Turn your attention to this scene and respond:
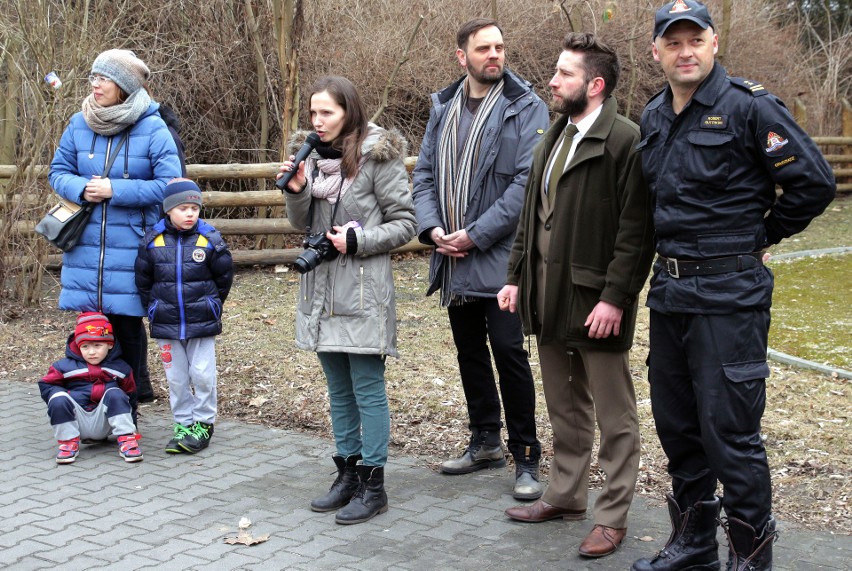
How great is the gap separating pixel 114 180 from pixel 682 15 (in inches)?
137

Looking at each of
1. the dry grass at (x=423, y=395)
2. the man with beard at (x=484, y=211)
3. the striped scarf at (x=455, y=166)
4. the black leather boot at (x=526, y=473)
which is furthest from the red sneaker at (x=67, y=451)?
the black leather boot at (x=526, y=473)

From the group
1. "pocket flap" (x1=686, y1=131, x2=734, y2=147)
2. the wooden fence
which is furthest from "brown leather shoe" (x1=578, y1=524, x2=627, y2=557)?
the wooden fence

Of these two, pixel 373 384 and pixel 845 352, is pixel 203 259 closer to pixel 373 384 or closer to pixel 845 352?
pixel 373 384

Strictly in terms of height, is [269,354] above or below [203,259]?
below

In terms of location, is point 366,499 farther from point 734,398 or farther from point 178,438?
point 734,398

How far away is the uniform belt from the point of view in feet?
12.2

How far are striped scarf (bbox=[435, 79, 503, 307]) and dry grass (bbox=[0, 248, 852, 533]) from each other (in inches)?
44.4

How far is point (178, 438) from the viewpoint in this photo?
19.3ft

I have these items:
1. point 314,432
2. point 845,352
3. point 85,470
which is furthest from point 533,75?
point 85,470

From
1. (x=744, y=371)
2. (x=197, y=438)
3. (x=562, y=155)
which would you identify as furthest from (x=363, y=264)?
(x=744, y=371)

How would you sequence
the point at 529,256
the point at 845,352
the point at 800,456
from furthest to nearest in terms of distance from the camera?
1. the point at 845,352
2. the point at 800,456
3. the point at 529,256

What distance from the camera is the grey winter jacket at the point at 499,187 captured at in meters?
5.06

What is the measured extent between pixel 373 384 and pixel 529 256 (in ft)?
A: 3.12

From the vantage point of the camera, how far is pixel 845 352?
7.62 m
